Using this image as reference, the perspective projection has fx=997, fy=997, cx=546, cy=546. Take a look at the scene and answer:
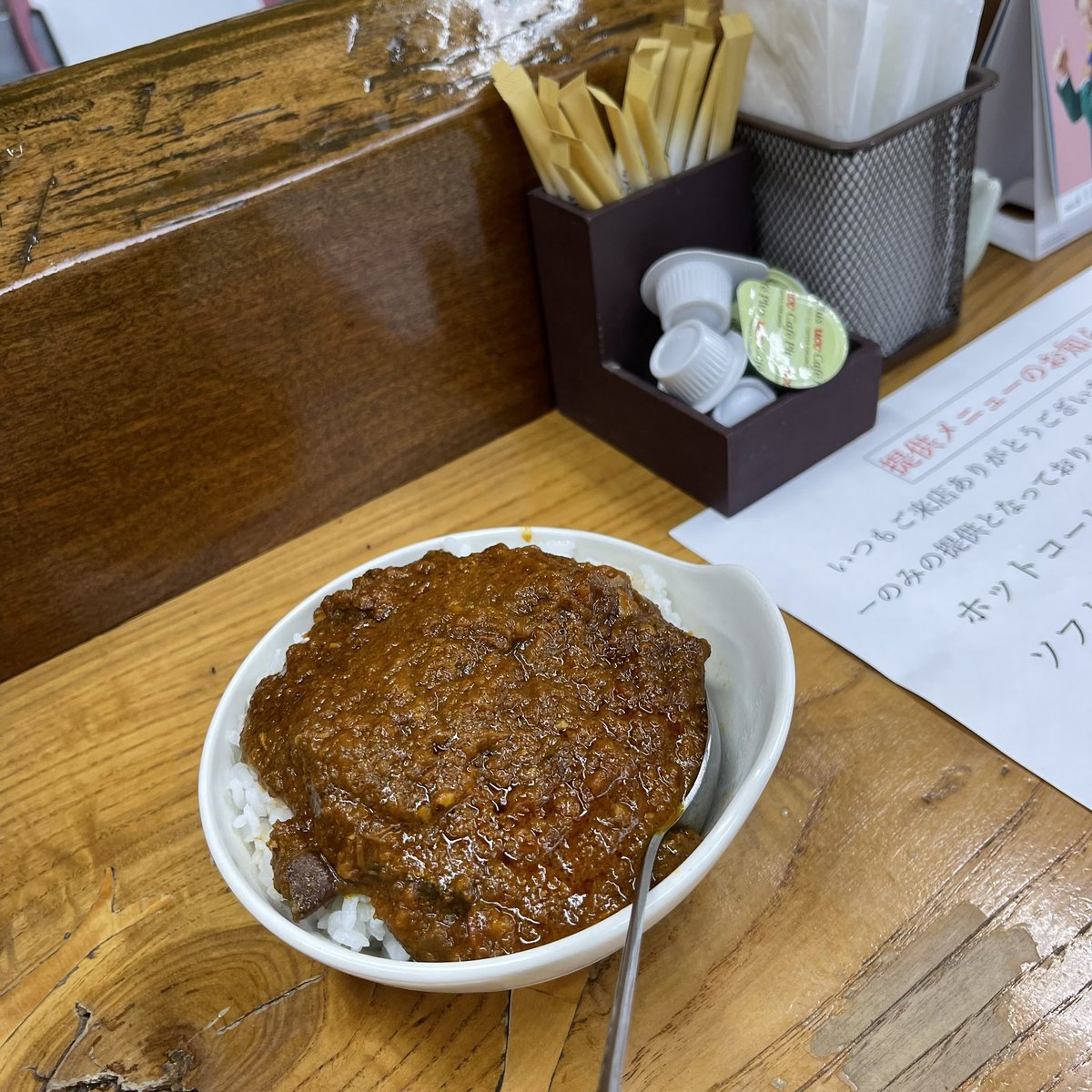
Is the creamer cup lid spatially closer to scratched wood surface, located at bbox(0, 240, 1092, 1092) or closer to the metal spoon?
scratched wood surface, located at bbox(0, 240, 1092, 1092)

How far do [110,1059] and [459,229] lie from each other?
2.70 ft

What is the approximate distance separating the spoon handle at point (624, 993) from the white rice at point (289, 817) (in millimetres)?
163

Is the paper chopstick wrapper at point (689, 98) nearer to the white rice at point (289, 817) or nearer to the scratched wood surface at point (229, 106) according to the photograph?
the scratched wood surface at point (229, 106)

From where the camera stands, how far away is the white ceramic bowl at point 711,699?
0.58 metres

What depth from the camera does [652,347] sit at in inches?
46.3

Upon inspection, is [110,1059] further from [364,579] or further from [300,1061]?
[364,579]

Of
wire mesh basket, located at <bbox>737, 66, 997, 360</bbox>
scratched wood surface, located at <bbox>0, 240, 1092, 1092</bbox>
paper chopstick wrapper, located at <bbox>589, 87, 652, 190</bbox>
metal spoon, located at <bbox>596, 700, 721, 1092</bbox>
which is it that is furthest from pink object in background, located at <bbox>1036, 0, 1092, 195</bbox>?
metal spoon, located at <bbox>596, 700, 721, 1092</bbox>

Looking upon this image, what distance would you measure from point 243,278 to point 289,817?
52 centimetres

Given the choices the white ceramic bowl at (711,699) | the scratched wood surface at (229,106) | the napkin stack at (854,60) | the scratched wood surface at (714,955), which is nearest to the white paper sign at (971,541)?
the scratched wood surface at (714,955)

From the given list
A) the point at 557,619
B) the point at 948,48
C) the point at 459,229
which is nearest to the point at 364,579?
the point at 557,619

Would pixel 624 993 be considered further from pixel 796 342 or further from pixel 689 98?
pixel 689 98

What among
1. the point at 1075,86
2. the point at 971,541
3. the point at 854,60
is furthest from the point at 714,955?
the point at 1075,86

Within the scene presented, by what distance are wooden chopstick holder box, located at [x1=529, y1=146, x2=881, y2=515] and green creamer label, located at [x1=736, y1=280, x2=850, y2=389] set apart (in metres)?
0.02

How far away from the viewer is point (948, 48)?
41.8 inches
